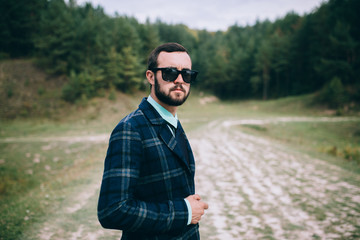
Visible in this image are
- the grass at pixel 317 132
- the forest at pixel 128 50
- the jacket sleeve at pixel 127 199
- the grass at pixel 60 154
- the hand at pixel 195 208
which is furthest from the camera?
the forest at pixel 128 50

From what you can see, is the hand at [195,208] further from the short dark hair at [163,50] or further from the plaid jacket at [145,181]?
the short dark hair at [163,50]

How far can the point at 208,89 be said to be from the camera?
6644cm

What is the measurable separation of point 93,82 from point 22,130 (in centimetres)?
1412

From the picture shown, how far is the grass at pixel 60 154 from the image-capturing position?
536 cm

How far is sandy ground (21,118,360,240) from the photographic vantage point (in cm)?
423

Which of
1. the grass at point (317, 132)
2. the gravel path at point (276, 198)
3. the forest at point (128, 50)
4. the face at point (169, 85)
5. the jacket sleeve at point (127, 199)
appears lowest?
the grass at point (317, 132)

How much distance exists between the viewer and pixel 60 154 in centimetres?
1366

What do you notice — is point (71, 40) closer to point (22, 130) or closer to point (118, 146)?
point (22, 130)

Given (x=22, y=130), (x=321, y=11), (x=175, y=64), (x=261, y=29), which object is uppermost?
(x=261, y=29)

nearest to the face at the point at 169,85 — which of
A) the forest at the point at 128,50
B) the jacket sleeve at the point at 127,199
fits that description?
the jacket sleeve at the point at 127,199

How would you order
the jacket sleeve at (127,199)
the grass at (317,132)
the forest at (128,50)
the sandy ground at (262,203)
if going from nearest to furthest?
the jacket sleeve at (127,199) → the sandy ground at (262,203) → the grass at (317,132) → the forest at (128,50)

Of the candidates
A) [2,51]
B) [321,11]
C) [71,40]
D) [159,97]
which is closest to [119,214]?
[159,97]

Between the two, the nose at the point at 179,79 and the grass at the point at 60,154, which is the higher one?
the nose at the point at 179,79

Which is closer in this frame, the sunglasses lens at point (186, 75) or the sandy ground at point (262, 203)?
the sunglasses lens at point (186, 75)
